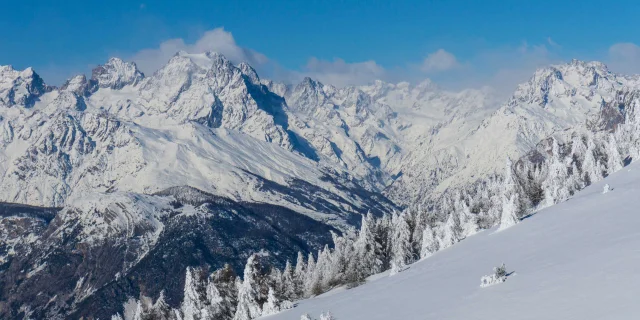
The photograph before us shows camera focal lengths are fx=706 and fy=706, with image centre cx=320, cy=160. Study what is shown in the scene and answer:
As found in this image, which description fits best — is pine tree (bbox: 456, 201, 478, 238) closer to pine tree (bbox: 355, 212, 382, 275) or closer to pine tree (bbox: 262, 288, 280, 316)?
pine tree (bbox: 355, 212, 382, 275)

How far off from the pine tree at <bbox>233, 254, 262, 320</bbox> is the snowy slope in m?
10.0

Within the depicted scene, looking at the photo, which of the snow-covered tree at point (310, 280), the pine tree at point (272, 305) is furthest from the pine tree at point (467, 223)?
the pine tree at point (272, 305)

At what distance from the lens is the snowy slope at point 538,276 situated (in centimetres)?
2625

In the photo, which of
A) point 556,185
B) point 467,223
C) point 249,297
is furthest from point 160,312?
point 556,185

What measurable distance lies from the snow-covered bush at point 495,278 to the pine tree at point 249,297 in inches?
1132

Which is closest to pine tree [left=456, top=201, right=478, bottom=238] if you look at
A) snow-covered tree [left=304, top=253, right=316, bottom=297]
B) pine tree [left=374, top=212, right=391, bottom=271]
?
pine tree [left=374, top=212, right=391, bottom=271]

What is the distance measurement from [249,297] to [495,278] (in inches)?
1216

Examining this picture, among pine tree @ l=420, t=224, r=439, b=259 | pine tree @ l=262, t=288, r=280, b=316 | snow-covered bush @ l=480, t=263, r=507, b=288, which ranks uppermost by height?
pine tree @ l=420, t=224, r=439, b=259

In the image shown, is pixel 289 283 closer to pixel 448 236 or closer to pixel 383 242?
pixel 448 236

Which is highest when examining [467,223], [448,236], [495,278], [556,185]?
[556,185]

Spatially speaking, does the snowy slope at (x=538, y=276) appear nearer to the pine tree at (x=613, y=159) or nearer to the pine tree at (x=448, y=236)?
the pine tree at (x=448, y=236)

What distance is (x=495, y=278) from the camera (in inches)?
1323

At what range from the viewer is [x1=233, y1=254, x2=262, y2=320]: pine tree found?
2338 inches

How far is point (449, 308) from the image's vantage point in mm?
31344
